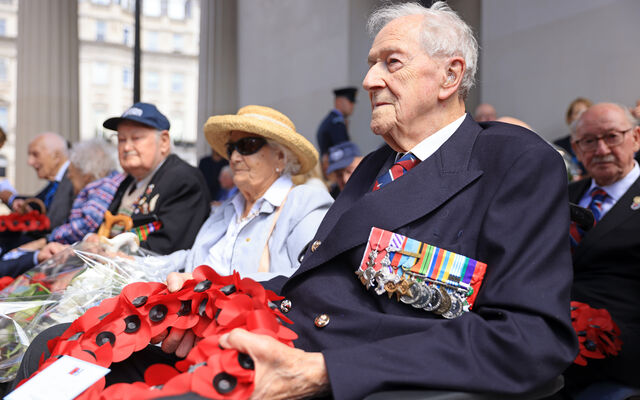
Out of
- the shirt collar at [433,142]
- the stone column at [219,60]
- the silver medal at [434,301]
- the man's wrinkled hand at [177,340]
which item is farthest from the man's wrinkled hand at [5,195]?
the stone column at [219,60]

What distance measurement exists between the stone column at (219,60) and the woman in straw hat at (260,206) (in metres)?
8.32

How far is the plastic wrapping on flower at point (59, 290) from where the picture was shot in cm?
197

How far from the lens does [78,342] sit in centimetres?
155

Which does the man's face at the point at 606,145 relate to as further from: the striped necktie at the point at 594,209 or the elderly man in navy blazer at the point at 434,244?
the elderly man in navy blazer at the point at 434,244

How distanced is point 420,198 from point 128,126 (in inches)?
102

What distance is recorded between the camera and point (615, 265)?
2.38m

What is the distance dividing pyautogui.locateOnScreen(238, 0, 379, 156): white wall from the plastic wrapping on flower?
5190mm

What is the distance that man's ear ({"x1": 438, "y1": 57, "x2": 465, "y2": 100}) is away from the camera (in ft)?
5.53

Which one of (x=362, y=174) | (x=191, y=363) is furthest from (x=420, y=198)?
(x=191, y=363)

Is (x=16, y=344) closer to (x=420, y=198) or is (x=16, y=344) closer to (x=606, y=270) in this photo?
(x=420, y=198)

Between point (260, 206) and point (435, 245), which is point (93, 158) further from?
point (435, 245)

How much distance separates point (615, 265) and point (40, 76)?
10460 mm

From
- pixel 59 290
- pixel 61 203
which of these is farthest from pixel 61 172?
pixel 59 290

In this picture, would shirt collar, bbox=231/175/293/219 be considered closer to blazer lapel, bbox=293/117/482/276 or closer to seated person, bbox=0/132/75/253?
blazer lapel, bbox=293/117/482/276
